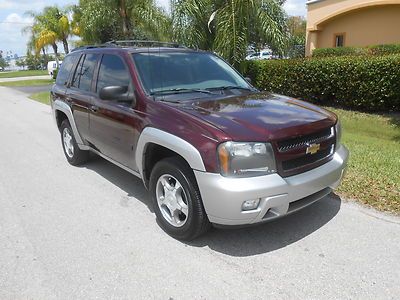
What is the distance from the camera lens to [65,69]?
602 centimetres

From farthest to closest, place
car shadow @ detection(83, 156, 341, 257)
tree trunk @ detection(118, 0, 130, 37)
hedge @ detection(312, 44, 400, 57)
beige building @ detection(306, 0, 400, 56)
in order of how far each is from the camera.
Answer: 1. beige building @ detection(306, 0, 400, 56)
2. tree trunk @ detection(118, 0, 130, 37)
3. hedge @ detection(312, 44, 400, 57)
4. car shadow @ detection(83, 156, 341, 257)

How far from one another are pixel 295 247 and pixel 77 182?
330 cm

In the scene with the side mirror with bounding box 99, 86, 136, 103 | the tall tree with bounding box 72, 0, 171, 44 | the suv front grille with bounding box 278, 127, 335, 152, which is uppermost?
the tall tree with bounding box 72, 0, 171, 44

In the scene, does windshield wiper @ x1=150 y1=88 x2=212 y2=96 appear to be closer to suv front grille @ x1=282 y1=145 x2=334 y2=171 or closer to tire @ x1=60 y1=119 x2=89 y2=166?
suv front grille @ x1=282 y1=145 x2=334 y2=171

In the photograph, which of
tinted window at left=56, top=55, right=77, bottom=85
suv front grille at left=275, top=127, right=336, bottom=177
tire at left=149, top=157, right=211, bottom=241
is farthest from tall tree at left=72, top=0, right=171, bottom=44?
suv front grille at left=275, top=127, right=336, bottom=177

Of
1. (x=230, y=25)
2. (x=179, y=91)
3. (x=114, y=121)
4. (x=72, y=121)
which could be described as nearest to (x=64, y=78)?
(x=72, y=121)

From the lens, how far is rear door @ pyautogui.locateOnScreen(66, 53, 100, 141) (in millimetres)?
5012

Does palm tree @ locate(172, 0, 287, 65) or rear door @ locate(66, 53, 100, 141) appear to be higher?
palm tree @ locate(172, 0, 287, 65)

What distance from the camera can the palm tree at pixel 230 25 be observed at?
10.8 meters

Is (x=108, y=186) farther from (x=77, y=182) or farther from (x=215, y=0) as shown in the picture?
(x=215, y=0)

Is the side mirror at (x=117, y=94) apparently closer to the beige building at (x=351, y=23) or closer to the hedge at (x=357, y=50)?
the hedge at (x=357, y=50)

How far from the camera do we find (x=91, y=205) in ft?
14.8

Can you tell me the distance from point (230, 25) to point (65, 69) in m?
6.07

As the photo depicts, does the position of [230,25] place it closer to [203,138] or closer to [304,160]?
[304,160]
